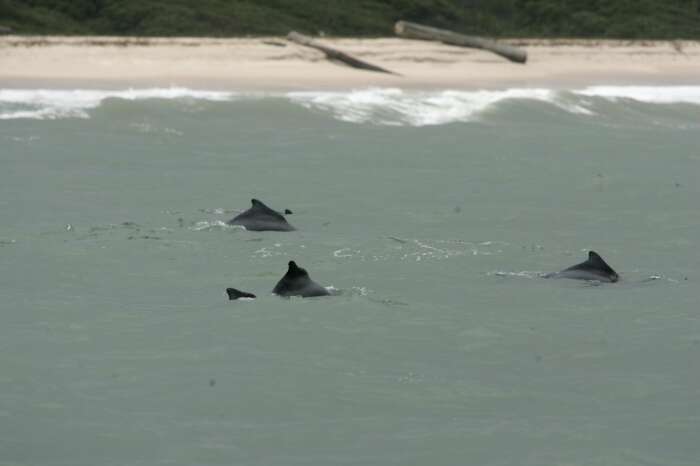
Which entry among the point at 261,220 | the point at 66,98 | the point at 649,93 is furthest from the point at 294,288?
the point at 649,93

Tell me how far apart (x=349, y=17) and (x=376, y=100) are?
11907mm

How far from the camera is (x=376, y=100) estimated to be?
85.0 feet

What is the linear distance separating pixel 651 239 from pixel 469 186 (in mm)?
3467

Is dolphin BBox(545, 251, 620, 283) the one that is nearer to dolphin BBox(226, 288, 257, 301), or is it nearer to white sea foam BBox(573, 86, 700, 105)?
dolphin BBox(226, 288, 257, 301)

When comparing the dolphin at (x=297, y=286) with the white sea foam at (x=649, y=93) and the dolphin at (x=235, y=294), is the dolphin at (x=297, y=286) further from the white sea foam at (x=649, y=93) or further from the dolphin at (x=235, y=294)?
the white sea foam at (x=649, y=93)

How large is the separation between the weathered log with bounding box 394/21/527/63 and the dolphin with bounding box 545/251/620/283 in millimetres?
17449

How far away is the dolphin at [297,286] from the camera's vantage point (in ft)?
41.4

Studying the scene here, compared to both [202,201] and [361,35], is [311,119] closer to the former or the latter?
[202,201]

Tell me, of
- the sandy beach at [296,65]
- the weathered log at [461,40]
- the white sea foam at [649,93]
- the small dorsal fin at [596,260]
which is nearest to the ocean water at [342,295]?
the small dorsal fin at [596,260]

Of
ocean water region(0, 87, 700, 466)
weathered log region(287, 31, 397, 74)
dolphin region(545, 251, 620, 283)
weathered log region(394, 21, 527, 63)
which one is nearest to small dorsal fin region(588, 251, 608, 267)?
dolphin region(545, 251, 620, 283)

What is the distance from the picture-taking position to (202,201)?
688 inches

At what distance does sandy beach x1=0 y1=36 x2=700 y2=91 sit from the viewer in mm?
26547

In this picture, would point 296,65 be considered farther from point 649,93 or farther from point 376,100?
point 649,93

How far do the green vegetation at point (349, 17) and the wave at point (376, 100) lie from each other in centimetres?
717
